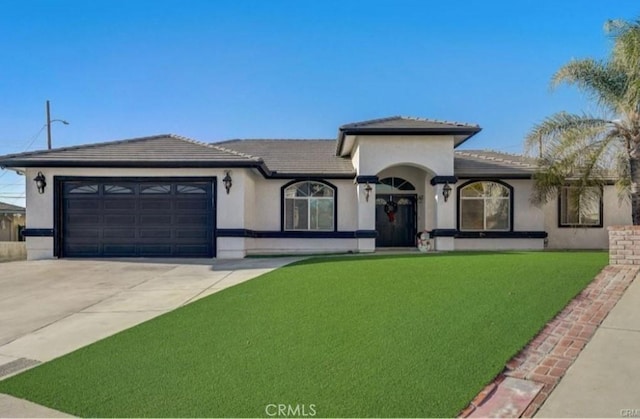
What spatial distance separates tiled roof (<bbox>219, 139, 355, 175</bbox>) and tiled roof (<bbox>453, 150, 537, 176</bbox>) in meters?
4.38

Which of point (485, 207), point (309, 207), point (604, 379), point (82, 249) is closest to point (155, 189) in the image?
point (82, 249)

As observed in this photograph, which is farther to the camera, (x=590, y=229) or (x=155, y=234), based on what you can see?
(x=590, y=229)

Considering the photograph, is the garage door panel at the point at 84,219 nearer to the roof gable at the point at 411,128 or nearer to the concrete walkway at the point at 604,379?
the roof gable at the point at 411,128

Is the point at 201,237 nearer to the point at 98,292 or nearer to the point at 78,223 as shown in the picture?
the point at 78,223

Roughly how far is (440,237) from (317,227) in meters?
4.63

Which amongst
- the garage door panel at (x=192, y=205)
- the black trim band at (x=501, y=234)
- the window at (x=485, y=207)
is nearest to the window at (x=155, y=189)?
the garage door panel at (x=192, y=205)

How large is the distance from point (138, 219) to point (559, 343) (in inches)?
529

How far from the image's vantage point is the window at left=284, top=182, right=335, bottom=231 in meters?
16.4

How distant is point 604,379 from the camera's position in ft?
13.3

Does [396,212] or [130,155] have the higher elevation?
[130,155]

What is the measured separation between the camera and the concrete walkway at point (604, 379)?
3.60 m

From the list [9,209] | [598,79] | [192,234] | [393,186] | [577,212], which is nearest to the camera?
[598,79]

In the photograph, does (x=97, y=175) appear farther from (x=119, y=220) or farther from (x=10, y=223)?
(x=10, y=223)

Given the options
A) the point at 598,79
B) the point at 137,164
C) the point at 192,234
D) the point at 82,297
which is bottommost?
the point at 82,297
